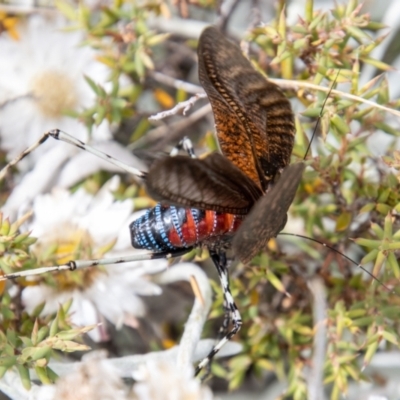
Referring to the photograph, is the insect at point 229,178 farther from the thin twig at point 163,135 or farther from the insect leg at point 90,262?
the thin twig at point 163,135

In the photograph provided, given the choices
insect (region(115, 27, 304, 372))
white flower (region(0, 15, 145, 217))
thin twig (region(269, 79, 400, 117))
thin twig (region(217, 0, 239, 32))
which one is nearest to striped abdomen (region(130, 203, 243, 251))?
insect (region(115, 27, 304, 372))

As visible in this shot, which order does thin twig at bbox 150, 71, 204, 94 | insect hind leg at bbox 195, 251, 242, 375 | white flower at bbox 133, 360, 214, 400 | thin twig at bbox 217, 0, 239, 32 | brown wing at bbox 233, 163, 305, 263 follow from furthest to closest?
thin twig at bbox 217, 0, 239, 32, thin twig at bbox 150, 71, 204, 94, insect hind leg at bbox 195, 251, 242, 375, brown wing at bbox 233, 163, 305, 263, white flower at bbox 133, 360, 214, 400

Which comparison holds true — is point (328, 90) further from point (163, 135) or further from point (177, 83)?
point (163, 135)

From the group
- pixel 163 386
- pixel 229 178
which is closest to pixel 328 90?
pixel 229 178

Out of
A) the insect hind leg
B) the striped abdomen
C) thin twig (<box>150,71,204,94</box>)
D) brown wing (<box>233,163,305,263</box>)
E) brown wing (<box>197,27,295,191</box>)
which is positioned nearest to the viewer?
brown wing (<box>233,163,305,263</box>)

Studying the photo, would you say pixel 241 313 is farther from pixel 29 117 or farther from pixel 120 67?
pixel 29 117

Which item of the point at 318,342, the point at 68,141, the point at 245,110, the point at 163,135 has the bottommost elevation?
the point at 318,342

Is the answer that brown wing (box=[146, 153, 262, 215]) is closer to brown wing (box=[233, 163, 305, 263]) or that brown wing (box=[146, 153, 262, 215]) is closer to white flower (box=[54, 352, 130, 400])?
brown wing (box=[233, 163, 305, 263])
